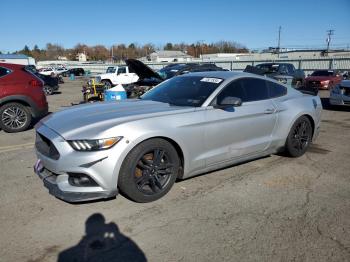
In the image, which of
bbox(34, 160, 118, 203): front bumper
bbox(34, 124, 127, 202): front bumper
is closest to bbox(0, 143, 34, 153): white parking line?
bbox(34, 160, 118, 203): front bumper

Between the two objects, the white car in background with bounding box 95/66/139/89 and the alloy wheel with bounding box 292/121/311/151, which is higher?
the white car in background with bounding box 95/66/139/89

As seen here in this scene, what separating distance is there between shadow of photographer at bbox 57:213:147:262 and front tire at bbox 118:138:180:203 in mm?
492

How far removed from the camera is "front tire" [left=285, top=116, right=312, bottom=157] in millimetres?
5461

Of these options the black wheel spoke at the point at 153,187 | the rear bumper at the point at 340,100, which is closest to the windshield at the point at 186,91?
the black wheel spoke at the point at 153,187

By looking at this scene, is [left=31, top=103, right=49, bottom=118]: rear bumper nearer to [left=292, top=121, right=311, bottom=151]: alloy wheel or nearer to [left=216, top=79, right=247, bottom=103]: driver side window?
[left=216, top=79, right=247, bottom=103]: driver side window

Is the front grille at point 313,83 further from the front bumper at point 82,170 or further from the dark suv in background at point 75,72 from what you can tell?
the dark suv in background at point 75,72

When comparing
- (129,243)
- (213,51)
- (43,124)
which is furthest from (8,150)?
(213,51)

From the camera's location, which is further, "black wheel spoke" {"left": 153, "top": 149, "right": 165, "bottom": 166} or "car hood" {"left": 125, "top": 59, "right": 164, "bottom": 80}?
"car hood" {"left": 125, "top": 59, "right": 164, "bottom": 80}

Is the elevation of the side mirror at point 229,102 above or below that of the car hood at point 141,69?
below

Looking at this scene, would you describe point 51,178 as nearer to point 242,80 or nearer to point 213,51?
point 242,80

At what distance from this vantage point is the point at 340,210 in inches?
146

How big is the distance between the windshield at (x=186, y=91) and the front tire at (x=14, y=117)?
431 cm

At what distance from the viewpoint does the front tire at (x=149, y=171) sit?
3598 mm

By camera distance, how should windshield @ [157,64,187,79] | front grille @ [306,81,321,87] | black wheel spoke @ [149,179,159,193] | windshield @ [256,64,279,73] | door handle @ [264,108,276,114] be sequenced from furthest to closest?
front grille @ [306,81,321,87] → windshield @ [157,64,187,79] → windshield @ [256,64,279,73] → door handle @ [264,108,276,114] → black wheel spoke @ [149,179,159,193]
